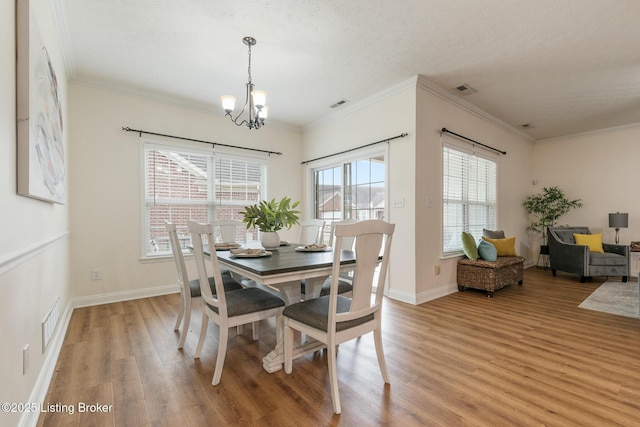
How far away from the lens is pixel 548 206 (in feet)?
19.1

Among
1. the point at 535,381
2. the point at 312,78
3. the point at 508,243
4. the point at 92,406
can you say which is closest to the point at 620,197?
the point at 508,243

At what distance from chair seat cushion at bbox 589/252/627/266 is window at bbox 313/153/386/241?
348cm

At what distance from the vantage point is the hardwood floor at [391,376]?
1.58m

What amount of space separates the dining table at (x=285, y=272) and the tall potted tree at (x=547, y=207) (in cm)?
540

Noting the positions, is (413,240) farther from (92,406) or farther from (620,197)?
(620,197)

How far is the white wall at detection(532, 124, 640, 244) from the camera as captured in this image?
17.1 ft

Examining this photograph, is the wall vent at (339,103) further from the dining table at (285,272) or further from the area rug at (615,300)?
the area rug at (615,300)

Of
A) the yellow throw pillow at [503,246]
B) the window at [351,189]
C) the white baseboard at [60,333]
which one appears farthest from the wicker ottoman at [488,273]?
the white baseboard at [60,333]

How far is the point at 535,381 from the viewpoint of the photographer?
1.90 meters

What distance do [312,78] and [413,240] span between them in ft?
7.53

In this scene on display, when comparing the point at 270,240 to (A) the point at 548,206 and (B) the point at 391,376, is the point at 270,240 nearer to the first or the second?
(B) the point at 391,376

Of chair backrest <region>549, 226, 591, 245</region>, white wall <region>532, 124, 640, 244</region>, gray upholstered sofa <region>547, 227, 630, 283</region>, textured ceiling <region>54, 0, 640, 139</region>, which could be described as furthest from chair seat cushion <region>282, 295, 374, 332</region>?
white wall <region>532, 124, 640, 244</region>

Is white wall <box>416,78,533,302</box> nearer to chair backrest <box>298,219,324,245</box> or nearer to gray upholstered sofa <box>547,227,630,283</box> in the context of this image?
chair backrest <box>298,219,324,245</box>

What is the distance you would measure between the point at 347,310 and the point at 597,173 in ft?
21.0
